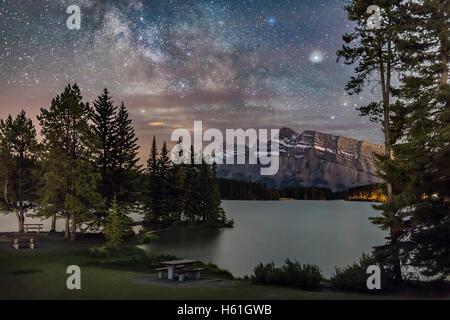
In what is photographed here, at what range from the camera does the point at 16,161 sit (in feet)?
148

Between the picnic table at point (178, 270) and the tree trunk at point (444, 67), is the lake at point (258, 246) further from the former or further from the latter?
the tree trunk at point (444, 67)

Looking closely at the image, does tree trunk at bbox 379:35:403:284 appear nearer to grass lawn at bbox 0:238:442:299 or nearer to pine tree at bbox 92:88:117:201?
grass lawn at bbox 0:238:442:299

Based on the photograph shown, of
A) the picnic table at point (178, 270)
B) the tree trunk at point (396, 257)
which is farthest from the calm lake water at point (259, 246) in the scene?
the picnic table at point (178, 270)

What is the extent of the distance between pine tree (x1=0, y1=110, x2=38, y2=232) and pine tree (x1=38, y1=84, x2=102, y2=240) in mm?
3239

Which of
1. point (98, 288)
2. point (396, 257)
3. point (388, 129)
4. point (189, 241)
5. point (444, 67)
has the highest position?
point (444, 67)

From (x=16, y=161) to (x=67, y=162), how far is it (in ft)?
26.5

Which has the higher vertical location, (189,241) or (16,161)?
(16,161)

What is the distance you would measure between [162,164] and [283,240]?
23985 millimetres

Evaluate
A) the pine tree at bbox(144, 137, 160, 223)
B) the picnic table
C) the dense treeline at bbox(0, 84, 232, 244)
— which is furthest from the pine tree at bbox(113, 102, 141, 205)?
the picnic table

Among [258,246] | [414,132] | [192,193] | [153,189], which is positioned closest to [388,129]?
[414,132]

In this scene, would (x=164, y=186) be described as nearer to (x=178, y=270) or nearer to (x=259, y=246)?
(x=259, y=246)

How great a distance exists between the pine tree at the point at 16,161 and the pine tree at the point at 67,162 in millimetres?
3239
